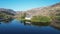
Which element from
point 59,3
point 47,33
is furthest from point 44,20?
point 59,3

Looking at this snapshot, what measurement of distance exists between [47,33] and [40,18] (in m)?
23.6

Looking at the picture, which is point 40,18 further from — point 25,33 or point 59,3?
point 59,3

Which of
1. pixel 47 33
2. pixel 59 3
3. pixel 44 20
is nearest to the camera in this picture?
pixel 47 33

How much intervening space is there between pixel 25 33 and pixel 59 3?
103850 millimetres

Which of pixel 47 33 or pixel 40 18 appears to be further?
pixel 40 18

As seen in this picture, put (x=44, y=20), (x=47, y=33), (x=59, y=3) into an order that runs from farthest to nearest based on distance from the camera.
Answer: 1. (x=59, y=3)
2. (x=44, y=20)
3. (x=47, y=33)

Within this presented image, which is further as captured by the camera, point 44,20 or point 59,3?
point 59,3

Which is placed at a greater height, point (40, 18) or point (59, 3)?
point (59, 3)

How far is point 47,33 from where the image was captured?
2222 cm

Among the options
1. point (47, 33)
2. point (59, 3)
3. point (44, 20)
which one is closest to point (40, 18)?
point (44, 20)

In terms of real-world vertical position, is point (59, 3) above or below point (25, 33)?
above

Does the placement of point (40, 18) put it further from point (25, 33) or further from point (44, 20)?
point (25, 33)

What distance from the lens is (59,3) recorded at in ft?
392

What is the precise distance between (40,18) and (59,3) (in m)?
80.1
